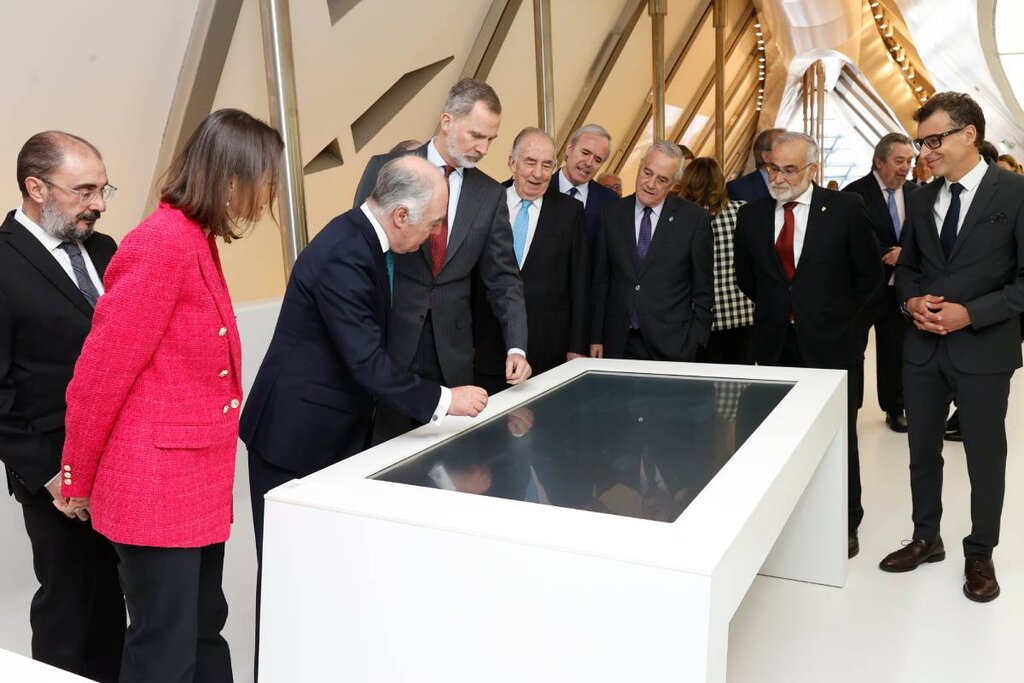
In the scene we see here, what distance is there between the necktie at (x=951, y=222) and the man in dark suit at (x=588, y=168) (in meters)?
1.42

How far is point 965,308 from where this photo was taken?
2.89 m

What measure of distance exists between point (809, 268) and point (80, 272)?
99.6 inches

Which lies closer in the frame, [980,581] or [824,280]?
[980,581]

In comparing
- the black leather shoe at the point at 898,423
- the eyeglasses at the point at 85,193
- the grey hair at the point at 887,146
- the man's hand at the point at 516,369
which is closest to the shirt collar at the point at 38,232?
the eyeglasses at the point at 85,193

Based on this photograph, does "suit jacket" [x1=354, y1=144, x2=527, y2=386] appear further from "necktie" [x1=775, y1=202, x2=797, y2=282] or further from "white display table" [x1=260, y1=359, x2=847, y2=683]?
"necktie" [x1=775, y1=202, x2=797, y2=282]

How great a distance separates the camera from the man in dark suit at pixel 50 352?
6.75 feet

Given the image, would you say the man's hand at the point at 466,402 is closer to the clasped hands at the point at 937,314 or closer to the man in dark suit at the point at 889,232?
the clasped hands at the point at 937,314

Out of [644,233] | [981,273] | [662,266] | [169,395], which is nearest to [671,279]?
[662,266]

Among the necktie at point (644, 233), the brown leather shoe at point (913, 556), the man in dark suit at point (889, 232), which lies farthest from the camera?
the man in dark suit at point (889, 232)

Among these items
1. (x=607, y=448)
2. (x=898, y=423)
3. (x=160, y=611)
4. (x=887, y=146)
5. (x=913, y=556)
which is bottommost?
(x=898, y=423)

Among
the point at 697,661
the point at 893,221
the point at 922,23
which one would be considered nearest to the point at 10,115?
the point at 697,661

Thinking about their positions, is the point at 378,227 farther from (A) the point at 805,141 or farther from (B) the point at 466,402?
(A) the point at 805,141

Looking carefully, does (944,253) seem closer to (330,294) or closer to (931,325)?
(931,325)

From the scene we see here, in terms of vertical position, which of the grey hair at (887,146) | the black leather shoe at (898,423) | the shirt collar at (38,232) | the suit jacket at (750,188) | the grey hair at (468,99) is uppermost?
the grey hair at (468,99)
